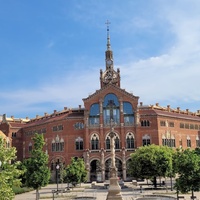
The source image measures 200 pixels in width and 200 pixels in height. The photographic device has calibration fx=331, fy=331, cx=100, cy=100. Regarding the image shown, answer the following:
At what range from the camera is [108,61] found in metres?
88.4

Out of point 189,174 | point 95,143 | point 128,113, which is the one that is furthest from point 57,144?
point 189,174

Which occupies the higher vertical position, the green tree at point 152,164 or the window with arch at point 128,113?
the window with arch at point 128,113

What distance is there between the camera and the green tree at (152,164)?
52219mm

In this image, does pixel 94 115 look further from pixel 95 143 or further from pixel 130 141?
pixel 130 141

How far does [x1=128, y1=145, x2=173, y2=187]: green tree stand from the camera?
2056 inches

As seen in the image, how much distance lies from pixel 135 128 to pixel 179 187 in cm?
4317

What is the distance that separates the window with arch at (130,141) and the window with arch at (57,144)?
15880mm

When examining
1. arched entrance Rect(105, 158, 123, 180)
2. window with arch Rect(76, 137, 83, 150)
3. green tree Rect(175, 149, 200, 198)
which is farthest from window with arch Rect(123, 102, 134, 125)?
green tree Rect(175, 149, 200, 198)

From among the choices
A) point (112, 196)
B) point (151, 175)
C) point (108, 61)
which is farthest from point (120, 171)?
point (112, 196)

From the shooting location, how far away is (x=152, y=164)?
171ft

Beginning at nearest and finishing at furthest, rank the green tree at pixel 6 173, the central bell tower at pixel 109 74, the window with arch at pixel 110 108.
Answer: the green tree at pixel 6 173
the window with arch at pixel 110 108
the central bell tower at pixel 109 74

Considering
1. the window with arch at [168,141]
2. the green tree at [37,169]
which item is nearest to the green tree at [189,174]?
the green tree at [37,169]

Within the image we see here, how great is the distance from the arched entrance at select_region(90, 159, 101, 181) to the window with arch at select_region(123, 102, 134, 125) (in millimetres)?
11290

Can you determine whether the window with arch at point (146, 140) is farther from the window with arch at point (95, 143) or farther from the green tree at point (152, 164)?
the green tree at point (152, 164)
